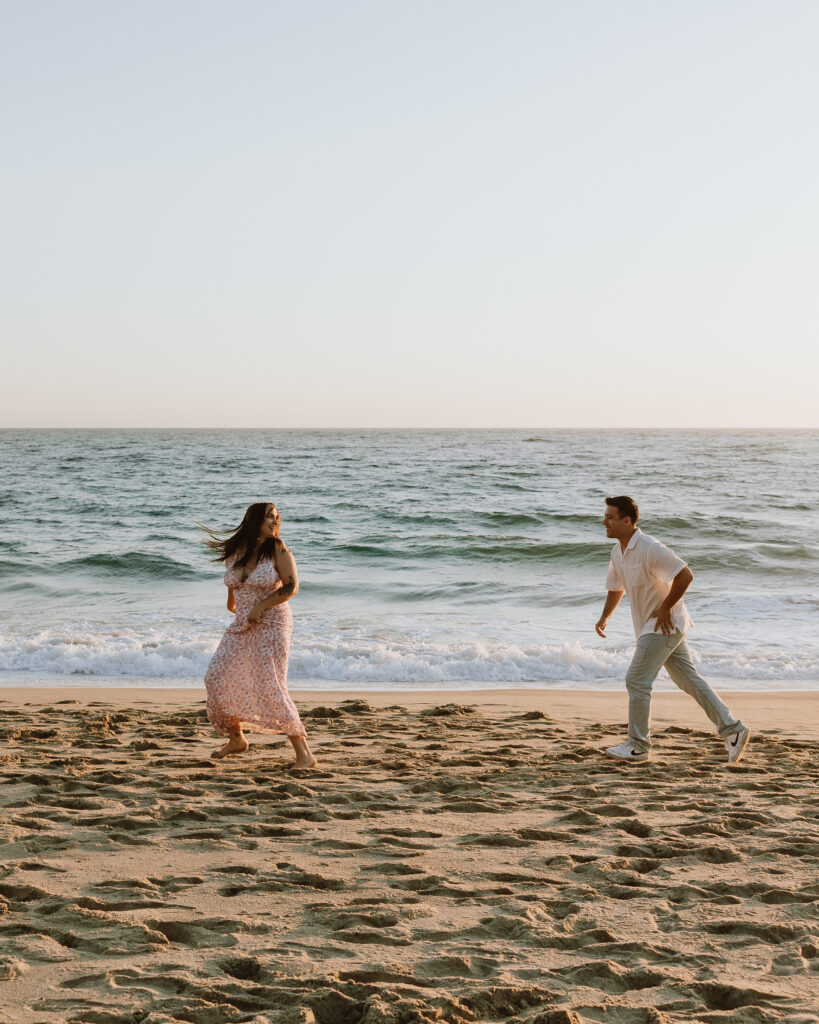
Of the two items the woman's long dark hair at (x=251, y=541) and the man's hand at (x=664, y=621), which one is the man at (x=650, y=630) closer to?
the man's hand at (x=664, y=621)

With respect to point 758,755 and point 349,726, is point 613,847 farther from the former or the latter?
point 349,726

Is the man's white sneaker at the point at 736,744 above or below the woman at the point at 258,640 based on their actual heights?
below

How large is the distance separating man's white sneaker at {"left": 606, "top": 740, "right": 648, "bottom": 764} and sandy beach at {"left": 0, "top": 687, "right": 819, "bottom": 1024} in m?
0.12

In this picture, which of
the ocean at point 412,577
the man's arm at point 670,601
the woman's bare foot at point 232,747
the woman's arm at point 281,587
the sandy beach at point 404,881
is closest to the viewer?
the sandy beach at point 404,881

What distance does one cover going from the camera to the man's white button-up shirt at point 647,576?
5910 mm

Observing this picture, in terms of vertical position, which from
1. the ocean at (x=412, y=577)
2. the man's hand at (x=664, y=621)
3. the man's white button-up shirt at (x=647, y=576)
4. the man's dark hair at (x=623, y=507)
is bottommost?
the ocean at (x=412, y=577)

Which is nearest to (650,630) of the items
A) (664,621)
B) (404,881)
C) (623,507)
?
(664,621)

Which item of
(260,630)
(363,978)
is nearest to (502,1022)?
(363,978)

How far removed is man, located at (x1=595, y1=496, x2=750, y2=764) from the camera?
234 inches

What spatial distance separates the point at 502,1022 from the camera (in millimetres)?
2842

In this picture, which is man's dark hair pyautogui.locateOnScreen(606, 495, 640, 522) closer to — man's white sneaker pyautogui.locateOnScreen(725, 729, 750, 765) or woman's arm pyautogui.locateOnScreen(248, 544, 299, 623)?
man's white sneaker pyautogui.locateOnScreen(725, 729, 750, 765)

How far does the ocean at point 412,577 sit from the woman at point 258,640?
146 inches

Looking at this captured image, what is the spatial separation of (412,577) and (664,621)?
11.6 meters

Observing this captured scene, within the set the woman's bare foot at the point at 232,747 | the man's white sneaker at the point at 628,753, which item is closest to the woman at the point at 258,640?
the woman's bare foot at the point at 232,747
